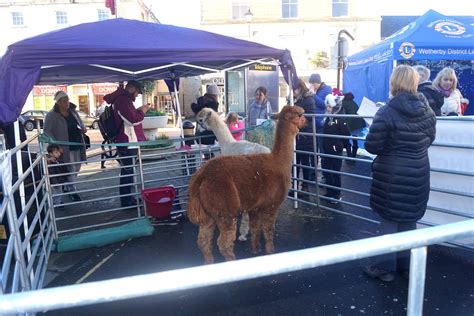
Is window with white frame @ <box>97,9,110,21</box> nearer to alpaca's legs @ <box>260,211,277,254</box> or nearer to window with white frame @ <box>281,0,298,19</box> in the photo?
window with white frame @ <box>281,0,298,19</box>

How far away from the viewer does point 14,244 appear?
2.69 metres

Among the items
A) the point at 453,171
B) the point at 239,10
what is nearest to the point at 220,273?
the point at 453,171

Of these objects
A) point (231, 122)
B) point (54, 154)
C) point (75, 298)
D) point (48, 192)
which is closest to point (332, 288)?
point (75, 298)

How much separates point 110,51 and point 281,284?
9.63ft

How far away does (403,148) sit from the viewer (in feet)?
10.5

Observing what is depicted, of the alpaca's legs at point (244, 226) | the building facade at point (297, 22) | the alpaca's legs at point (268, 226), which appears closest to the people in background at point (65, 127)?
the alpaca's legs at point (244, 226)

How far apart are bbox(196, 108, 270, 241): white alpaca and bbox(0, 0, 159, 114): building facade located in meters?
29.4

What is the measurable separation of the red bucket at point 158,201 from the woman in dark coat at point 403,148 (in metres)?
2.88

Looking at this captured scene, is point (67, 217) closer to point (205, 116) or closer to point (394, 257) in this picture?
point (205, 116)

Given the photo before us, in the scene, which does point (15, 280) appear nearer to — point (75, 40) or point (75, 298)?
point (75, 298)

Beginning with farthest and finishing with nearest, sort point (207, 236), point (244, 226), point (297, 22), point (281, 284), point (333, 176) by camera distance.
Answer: point (297, 22) < point (333, 176) < point (244, 226) < point (207, 236) < point (281, 284)

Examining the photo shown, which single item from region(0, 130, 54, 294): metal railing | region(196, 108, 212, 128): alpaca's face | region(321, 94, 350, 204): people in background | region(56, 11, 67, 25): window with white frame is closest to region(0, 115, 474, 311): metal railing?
region(0, 130, 54, 294): metal railing

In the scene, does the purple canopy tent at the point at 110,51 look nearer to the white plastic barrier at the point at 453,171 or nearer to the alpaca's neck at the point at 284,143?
the alpaca's neck at the point at 284,143

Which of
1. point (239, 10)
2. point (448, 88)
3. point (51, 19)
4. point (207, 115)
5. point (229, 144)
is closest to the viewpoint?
point (229, 144)
